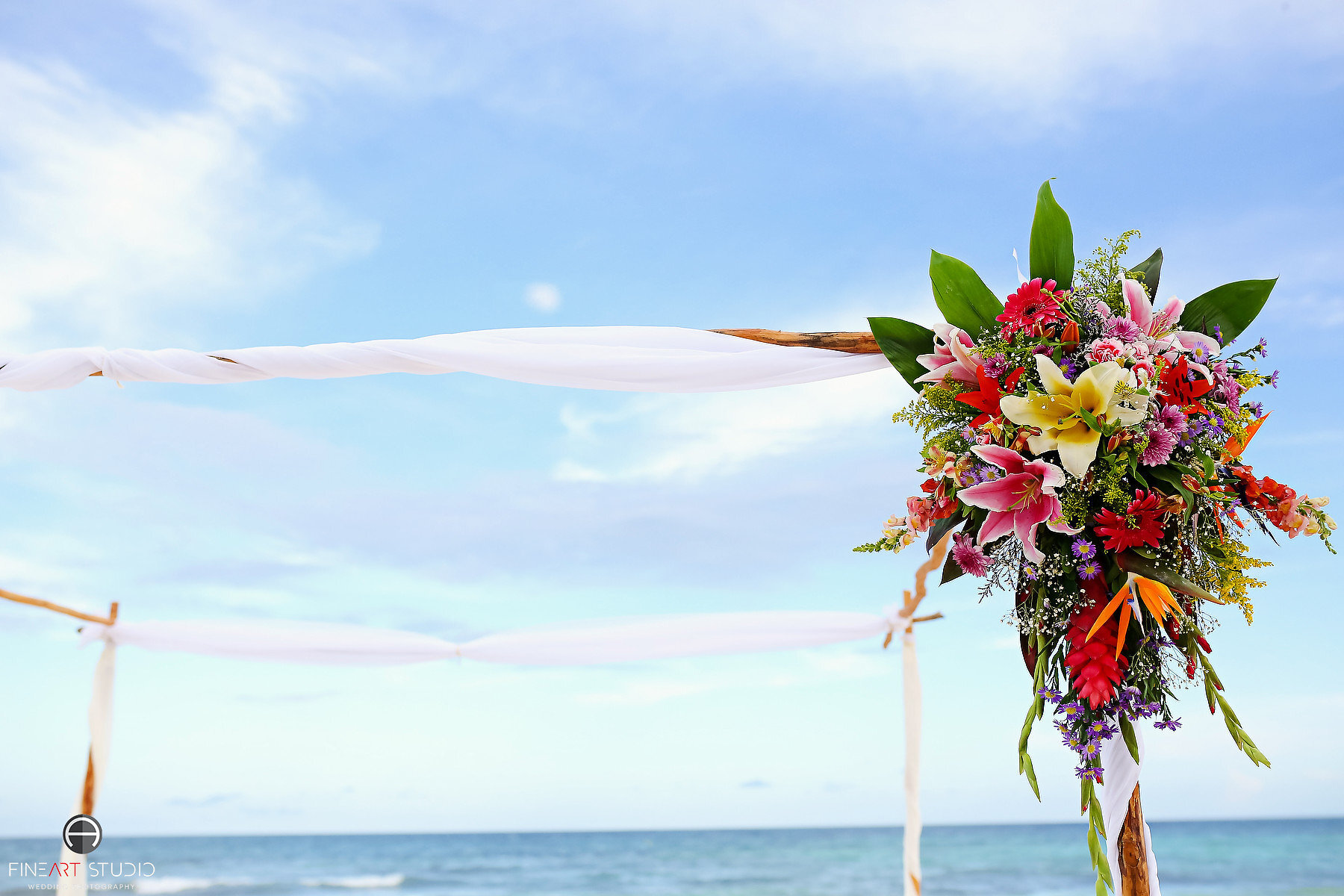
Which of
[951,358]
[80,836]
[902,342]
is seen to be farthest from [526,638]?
[951,358]

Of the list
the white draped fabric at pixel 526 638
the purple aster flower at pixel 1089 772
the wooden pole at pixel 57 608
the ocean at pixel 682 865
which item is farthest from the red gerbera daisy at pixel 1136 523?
the ocean at pixel 682 865

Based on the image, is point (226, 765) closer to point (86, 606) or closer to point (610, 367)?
point (86, 606)

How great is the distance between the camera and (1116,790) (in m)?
1.75

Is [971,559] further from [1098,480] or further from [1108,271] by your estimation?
[1108,271]

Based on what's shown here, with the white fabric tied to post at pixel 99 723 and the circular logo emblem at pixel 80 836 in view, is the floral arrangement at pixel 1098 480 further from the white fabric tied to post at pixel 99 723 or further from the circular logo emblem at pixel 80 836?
the white fabric tied to post at pixel 99 723

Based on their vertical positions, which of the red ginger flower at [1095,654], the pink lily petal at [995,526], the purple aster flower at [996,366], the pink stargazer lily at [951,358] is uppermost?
the pink stargazer lily at [951,358]

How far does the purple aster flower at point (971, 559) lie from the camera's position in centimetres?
168

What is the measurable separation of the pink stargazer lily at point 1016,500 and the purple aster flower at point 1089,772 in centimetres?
38

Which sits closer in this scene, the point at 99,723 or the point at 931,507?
the point at 931,507

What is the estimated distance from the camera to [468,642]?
158 inches

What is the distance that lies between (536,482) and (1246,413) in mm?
10726

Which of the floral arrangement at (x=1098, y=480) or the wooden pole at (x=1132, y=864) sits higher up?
the floral arrangement at (x=1098, y=480)

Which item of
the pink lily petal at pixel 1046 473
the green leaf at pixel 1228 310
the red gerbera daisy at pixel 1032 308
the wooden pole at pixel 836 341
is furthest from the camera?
the wooden pole at pixel 836 341

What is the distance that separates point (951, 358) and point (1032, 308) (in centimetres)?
17
